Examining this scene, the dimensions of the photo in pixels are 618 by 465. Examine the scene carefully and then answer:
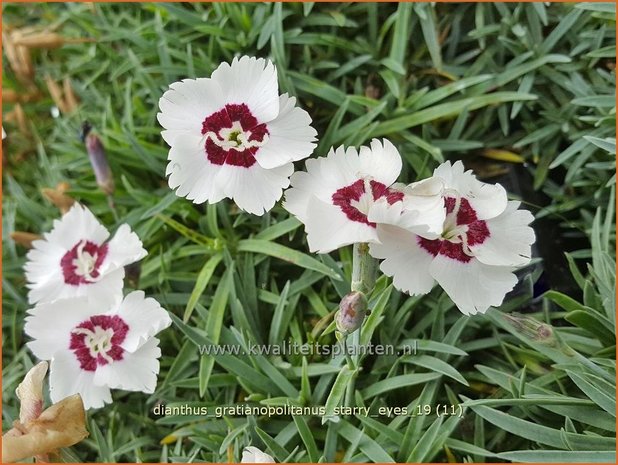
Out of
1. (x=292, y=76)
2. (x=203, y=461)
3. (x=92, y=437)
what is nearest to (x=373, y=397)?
(x=203, y=461)

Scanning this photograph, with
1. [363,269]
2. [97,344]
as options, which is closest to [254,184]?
[363,269]

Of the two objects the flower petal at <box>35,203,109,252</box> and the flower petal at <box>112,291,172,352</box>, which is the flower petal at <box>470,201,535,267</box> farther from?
the flower petal at <box>35,203,109,252</box>

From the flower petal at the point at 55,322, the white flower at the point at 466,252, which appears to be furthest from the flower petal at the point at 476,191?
the flower petal at the point at 55,322

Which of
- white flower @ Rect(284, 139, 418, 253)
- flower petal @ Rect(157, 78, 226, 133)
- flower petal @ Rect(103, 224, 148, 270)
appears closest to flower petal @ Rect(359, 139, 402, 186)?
white flower @ Rect(284, 139, 418, 253)

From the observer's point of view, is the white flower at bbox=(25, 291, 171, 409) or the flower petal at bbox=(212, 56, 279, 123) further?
the white flower at bbox=(25, 291, 171, 409)

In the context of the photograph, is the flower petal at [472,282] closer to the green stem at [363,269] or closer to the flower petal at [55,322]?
the green stem at [363,269]

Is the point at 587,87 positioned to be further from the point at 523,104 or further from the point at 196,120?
the point at 196,120

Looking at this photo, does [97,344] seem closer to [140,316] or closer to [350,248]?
[140,316]
